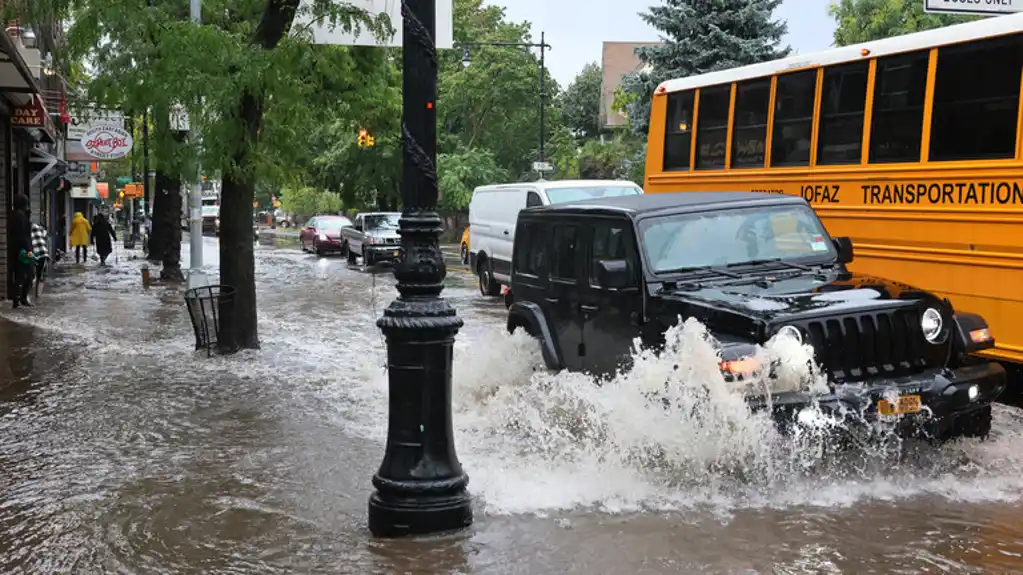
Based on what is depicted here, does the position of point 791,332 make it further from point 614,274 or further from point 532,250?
point 532,250

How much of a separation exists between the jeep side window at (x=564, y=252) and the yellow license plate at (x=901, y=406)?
2.81m

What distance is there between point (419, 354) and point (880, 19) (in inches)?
1425

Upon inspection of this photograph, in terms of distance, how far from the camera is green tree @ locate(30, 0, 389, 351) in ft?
39.7

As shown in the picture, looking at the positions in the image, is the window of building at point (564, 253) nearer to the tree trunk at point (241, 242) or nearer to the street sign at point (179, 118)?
the tree trunk at point (241, 242)

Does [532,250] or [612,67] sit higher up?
[612,67]

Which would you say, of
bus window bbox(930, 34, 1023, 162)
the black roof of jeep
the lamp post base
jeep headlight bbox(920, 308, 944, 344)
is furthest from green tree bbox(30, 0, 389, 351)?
jeep headlight bbox(920, 308, 944, 344)

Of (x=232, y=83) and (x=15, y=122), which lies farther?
(x=15, y=122)

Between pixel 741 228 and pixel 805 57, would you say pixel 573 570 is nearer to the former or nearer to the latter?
pixel 741 228

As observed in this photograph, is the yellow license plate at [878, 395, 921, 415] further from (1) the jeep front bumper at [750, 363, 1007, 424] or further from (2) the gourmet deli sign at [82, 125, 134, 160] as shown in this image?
(2) the gourmet deli sign at [82, 125, 134, 160]

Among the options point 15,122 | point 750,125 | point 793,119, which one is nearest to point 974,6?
point 793,119

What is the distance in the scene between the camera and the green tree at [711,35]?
29.9 meters

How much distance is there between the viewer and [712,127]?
44.5 feet

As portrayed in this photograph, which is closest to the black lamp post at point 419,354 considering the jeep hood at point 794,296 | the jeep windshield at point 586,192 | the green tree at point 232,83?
the jeep hood at point 794,296

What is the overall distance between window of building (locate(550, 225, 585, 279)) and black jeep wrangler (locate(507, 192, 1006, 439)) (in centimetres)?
2
